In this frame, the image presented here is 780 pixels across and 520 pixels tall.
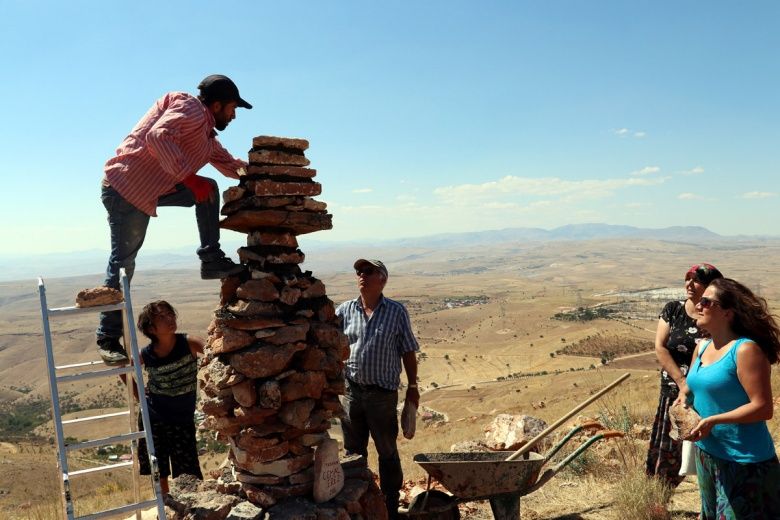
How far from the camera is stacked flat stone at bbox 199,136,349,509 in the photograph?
13.9 ft

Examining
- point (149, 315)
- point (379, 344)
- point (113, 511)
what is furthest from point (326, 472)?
point (149, 315)

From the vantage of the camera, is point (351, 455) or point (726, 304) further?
point (351, 455)

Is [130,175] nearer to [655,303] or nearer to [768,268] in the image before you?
[655,303]

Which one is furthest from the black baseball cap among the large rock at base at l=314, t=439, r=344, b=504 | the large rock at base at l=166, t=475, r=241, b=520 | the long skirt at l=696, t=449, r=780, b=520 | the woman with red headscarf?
the long skirt at l=696, t=449, r=780, b=520

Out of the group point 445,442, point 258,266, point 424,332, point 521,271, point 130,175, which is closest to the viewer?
point 130,175

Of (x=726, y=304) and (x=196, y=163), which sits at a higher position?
(x=196, y=163)

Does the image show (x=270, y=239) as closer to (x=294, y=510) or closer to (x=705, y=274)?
(x=294, y=510)

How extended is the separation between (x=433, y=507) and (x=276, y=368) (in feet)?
6.77

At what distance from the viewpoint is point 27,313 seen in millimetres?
130750

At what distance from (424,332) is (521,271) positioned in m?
123

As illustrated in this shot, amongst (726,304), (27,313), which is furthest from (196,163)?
(27,313)

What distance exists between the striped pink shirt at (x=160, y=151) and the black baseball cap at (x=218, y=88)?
0.18m

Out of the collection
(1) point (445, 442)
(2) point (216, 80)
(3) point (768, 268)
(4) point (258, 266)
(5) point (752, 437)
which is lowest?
(3) point (768, 268)

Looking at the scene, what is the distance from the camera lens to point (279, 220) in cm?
448
